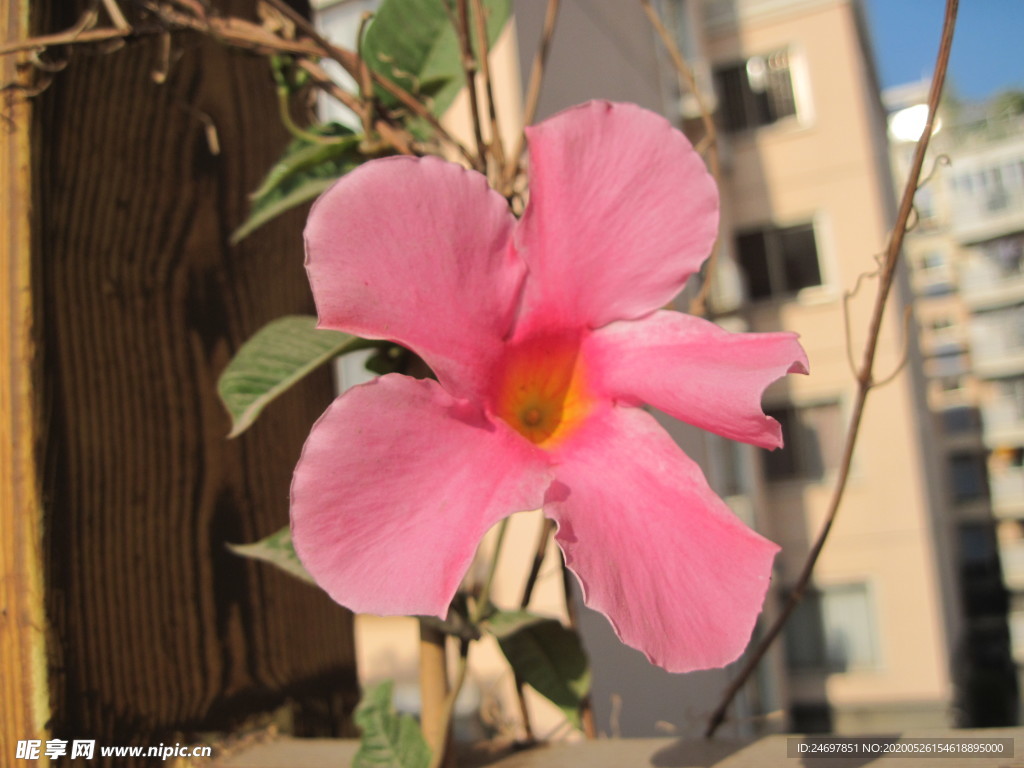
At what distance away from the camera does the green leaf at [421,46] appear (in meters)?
0.56

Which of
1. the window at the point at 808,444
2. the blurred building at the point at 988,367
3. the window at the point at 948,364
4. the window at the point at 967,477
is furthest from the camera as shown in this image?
the window at the point at 948,364

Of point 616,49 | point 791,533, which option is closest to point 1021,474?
point 791,533

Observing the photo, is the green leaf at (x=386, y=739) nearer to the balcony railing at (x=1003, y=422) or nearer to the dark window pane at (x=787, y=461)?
the dark window pane at (x=787, y=461)

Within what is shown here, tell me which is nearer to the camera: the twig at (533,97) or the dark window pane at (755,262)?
the twig at (533,97)

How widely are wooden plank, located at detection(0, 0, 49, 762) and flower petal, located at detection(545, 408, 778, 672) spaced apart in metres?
0.33

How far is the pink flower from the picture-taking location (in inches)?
11.8

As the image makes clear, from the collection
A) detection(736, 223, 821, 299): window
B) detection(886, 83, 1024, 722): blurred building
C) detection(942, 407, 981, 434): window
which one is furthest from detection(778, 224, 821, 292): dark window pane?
detection(942, 407, 981, 434): window

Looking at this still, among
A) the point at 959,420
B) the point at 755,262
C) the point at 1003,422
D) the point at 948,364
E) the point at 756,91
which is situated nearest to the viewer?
the point at 755,262

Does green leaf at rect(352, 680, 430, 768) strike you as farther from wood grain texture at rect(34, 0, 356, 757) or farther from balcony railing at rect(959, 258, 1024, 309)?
balcony railing at rect(959, 258, 1024, 309)

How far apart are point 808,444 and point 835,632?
1.81m

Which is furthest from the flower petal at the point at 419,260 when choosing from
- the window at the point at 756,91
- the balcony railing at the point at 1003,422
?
the balcony railing at the point at 1003,422

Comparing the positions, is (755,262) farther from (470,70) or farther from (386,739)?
(386,739)

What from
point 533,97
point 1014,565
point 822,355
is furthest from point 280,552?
point 1014,565

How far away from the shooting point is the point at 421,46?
57 centimetres
